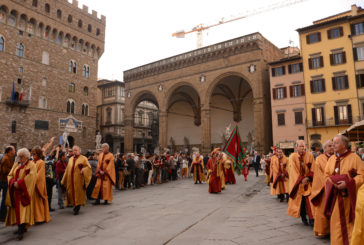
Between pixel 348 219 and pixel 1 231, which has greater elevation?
pixel 348 219

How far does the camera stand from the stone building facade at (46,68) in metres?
29.5

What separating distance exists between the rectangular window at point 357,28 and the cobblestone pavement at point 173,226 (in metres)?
22.1

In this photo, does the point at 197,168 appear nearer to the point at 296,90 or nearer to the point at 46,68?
the point at 296,90

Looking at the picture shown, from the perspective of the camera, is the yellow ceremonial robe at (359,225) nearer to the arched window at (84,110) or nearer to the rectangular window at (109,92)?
the arched window at (84,110)

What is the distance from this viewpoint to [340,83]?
2417 cm

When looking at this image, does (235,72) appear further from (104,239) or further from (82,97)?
(104,239)

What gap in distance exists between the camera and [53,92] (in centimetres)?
3397

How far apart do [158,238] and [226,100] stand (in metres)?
32.2

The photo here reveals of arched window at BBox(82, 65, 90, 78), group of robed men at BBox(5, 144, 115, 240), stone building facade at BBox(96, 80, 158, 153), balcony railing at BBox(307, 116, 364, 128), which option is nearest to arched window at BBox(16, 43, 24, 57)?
arched window at BBox(82, 65, 90, 78)

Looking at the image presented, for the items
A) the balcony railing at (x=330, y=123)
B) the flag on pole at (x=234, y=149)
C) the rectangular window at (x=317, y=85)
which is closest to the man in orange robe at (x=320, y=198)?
the flag on pole at (x=234, y=149)

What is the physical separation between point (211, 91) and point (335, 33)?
41.4ft

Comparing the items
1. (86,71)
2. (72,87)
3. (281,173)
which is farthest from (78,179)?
(86,71)

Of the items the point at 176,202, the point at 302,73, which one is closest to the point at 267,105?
the point at 302,73

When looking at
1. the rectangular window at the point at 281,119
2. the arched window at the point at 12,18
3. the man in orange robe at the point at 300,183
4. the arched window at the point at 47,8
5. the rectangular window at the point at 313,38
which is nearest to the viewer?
the man in orange robe at the point at 300,183
